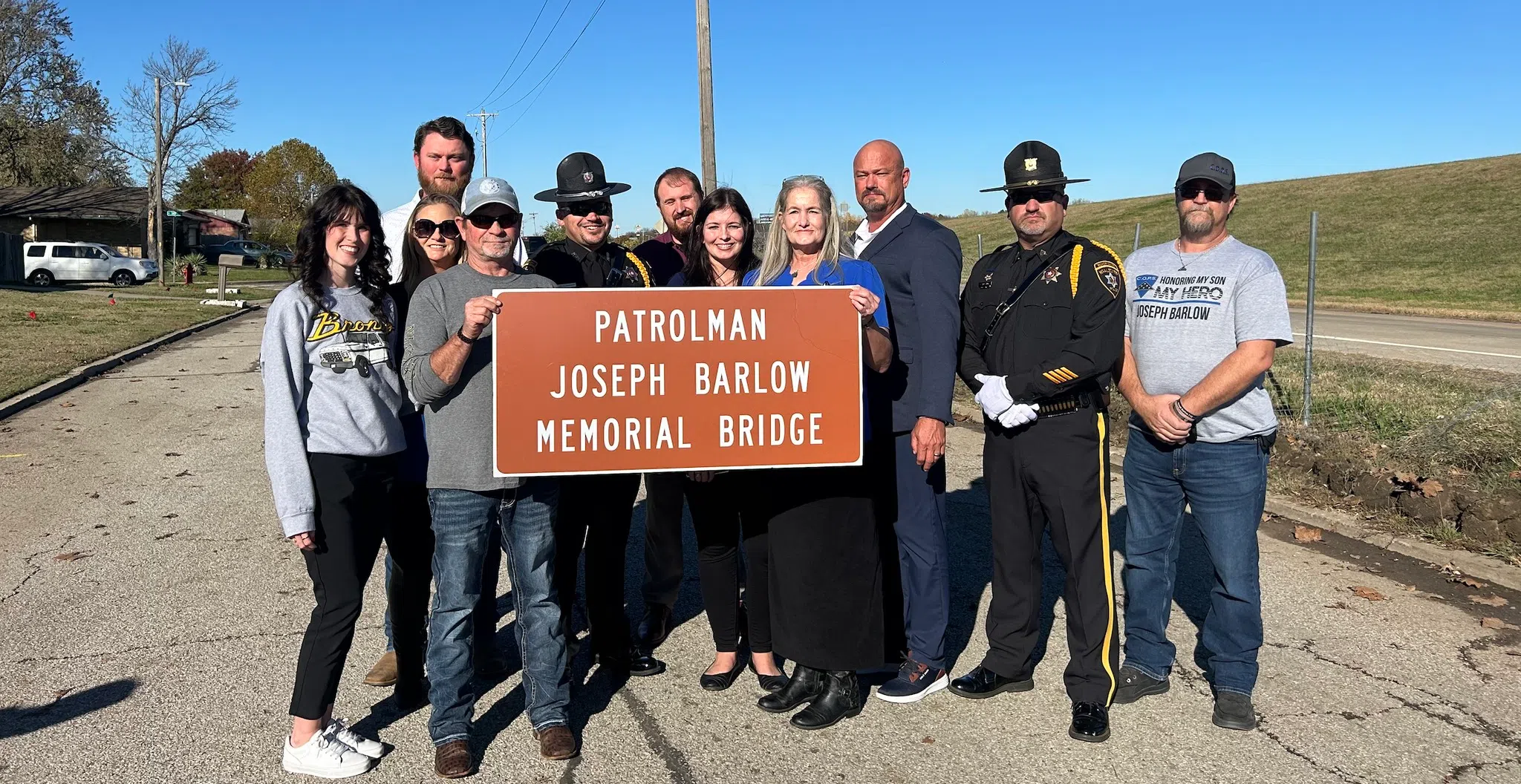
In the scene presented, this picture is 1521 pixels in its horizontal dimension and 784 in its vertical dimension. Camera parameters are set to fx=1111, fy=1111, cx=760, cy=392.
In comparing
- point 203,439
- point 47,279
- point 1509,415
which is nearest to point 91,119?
point 47,279

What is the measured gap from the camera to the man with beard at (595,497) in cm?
445

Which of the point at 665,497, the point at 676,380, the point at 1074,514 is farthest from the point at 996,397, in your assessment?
the point at 665,497

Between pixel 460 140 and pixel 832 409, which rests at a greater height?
pixel 460 140

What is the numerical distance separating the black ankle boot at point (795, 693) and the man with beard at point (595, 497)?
23.9 inches

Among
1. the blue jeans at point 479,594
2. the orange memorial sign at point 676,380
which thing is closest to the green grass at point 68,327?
the blue jeans at point 479,594

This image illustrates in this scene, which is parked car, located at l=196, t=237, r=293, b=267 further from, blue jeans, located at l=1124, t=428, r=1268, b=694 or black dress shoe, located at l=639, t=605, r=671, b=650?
blue jeans, located at l=1124, t=428, r=1268, b=694

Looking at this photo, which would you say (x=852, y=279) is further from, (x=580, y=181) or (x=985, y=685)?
(x=985, y=685)

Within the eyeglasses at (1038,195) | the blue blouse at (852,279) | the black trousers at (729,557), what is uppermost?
the eyeglasses at (1038,195)

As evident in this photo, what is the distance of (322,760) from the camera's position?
361 centimetres

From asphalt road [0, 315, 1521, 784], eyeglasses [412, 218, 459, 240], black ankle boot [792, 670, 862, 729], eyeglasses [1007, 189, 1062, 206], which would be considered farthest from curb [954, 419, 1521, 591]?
eyeglasses [412, 218, 459, 240]

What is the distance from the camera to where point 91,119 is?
54.5 meters

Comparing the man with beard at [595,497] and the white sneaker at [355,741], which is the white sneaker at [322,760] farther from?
the man with beard at [595,497]

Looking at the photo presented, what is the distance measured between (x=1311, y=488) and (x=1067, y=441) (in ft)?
13.3

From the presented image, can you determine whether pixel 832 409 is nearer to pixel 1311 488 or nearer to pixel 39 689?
pixel 39 689
